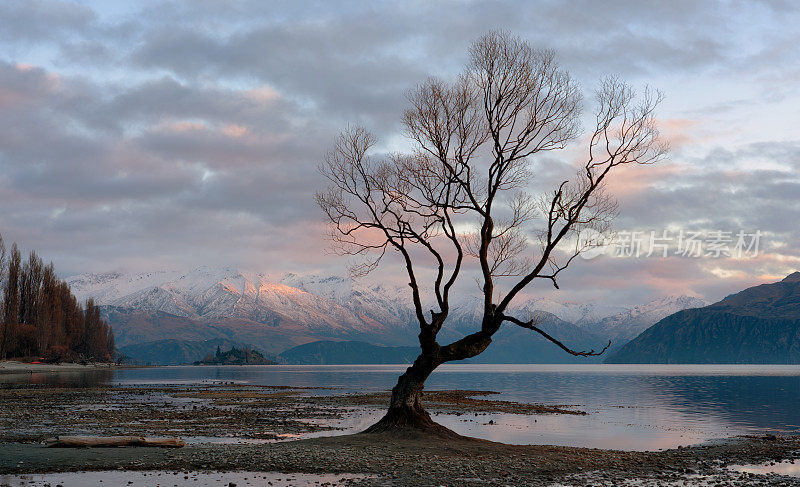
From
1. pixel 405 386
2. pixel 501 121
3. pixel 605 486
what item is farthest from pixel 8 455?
pixel 501 121

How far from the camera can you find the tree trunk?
32.0m

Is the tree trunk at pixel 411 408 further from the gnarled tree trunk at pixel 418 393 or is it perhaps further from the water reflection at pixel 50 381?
the water reflection at pixel 50 381

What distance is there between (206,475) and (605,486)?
13.4m

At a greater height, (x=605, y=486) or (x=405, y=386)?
(x=405, y=386)

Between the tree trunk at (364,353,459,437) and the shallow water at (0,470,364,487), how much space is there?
337 inches

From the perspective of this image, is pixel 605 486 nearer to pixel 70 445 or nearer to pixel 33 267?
pixel 70 445

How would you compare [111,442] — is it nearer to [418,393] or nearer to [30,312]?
[418,393]

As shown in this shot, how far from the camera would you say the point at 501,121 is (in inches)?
1187

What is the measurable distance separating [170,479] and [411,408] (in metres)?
12.8

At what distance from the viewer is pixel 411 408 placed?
32.4 m

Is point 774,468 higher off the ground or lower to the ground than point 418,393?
lower

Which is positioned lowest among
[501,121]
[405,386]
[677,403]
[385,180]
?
[677,403]

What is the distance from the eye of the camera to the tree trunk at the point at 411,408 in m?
32.0

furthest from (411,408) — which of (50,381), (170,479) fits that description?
(50,381)
